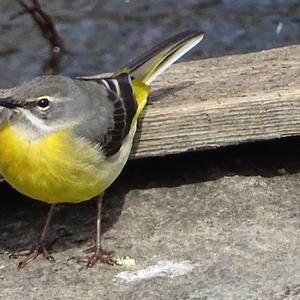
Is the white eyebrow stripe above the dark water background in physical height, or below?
above

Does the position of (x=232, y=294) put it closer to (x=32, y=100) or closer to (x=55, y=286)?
(x=55, y=286)

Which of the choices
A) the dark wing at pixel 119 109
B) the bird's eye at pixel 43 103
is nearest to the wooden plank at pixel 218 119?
the dark wing at pixel 119 109

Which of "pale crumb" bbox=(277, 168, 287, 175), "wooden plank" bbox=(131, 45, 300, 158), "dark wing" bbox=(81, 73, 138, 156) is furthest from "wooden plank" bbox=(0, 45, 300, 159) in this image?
"pale crumb" bbox=(277, 168, 287, 175)

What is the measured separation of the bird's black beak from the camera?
5.30 m

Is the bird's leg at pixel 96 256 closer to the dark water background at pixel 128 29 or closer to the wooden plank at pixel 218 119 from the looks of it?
the wooden plank at pixel 218 119

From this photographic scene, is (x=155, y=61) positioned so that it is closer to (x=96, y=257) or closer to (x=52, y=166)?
(x=52, y=166)

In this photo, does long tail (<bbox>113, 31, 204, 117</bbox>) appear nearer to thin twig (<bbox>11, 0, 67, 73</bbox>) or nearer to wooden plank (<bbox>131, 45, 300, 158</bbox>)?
wooden plank (<bbox>131, 45, 300, 158</bbox>)

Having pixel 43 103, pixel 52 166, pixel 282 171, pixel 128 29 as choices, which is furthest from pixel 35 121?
pixel 128 29

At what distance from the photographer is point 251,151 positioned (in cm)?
629

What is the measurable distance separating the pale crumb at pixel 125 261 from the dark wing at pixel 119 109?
530 millimetres

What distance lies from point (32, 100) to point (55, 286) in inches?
35.0

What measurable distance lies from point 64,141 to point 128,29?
246 cm

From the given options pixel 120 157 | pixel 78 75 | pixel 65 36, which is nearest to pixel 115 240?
pixel 120 157

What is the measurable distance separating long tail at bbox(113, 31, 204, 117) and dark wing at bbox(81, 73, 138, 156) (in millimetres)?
111
